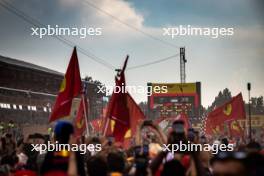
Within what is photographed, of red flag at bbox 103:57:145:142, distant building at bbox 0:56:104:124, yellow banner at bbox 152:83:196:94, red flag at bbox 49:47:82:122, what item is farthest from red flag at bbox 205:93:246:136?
distant building at bbox 0:56:104:124

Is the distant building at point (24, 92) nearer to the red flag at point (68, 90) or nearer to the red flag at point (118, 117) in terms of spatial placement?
the red flag at point (68, 90)

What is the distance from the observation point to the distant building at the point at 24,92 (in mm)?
50650

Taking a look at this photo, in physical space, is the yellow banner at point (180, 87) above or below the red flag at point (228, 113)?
above

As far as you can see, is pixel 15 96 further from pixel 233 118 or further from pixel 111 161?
pixel 111 161

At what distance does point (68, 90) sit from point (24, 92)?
42.5 metres

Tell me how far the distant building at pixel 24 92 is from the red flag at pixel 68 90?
1439 inches

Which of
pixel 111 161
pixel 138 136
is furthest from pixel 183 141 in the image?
pixel 111 161

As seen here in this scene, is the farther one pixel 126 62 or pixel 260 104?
pixel 260 104

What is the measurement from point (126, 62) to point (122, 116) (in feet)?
5.41

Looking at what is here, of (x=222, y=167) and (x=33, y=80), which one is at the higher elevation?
(x=33, y=80)

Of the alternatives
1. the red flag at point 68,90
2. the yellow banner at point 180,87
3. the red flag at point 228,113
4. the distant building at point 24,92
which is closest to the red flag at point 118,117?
the red flag at point 68,90

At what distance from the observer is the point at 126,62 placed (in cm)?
1348

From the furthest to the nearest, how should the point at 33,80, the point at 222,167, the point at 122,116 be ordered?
the point at 33,80
the point at 122,116
the point at 222,167

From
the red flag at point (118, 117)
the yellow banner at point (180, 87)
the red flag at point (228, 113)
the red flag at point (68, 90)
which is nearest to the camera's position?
the red flag at point (68, 90)
